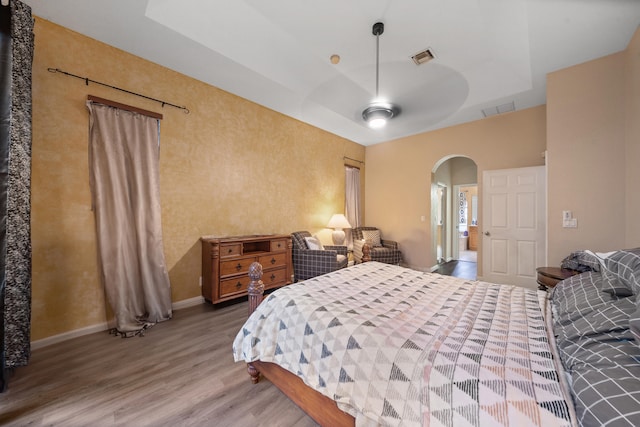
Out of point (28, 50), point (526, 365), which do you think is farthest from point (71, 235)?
point (526, 365)

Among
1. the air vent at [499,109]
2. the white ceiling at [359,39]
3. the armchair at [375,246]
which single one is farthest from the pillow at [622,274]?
the armchair at [375,246]

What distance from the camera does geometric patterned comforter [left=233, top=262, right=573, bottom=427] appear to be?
2.59 feet

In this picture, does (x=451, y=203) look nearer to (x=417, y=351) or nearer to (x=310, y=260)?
(x=310, y=260)

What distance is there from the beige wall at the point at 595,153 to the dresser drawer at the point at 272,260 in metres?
3.41

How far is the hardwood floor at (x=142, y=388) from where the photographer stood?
140cm

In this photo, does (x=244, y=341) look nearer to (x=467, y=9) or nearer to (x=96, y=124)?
(x=96, y=124)

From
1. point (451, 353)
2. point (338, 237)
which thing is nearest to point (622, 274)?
point (451, 353)

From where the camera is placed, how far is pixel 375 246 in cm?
519

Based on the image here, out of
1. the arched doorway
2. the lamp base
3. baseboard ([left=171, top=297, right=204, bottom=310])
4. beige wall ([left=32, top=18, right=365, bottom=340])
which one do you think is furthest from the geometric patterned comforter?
the arched doorway

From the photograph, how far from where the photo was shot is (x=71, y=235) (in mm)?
2275

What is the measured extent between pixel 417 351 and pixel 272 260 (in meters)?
2.65

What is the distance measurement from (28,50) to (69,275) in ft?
6.26

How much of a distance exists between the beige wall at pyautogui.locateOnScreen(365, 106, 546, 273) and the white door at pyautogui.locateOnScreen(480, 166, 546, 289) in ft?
0.63

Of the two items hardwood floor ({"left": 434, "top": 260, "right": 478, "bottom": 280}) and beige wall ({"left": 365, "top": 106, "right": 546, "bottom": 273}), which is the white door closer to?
beige wall ({"left": 365, "top": 106, "right": 546, "bottom": 273})
